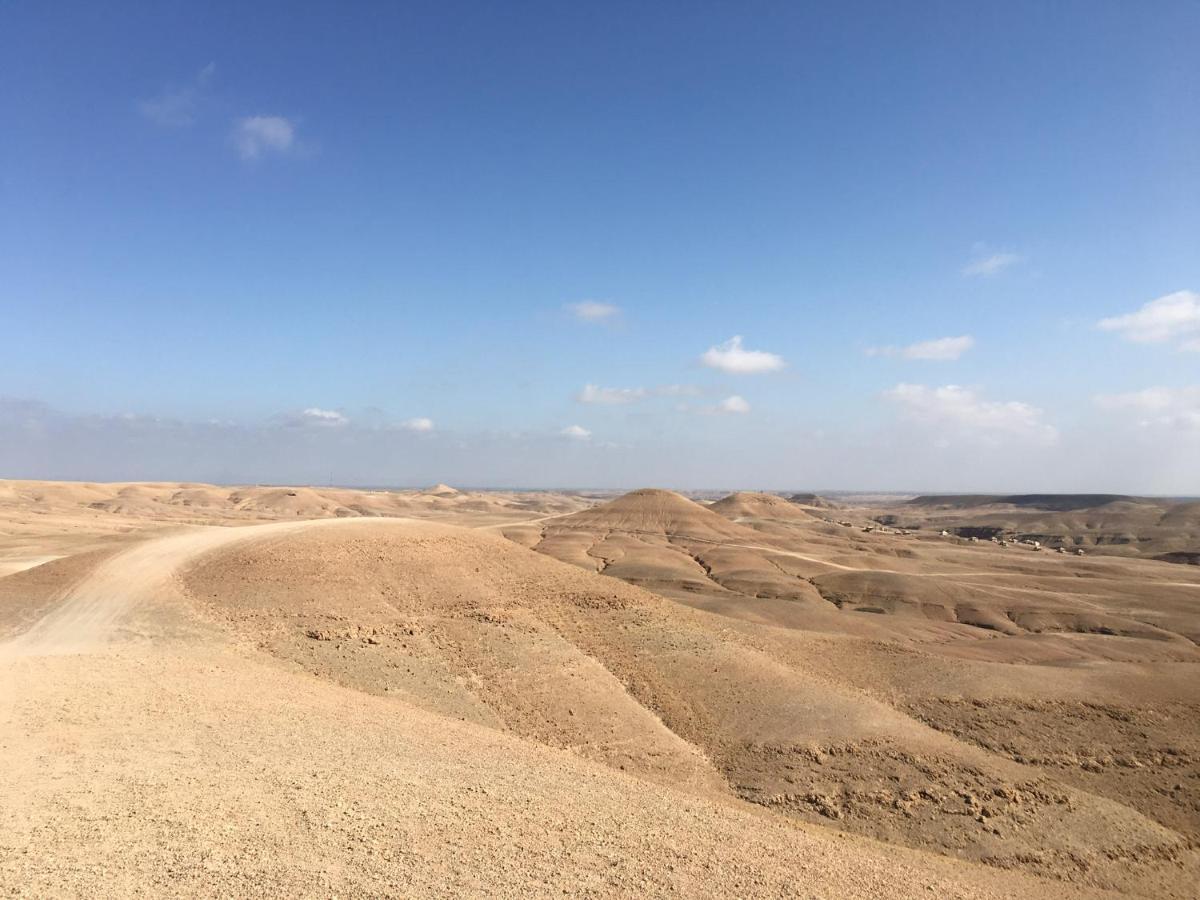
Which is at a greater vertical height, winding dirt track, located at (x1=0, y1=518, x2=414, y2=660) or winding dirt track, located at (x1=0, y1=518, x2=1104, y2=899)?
winding dirt track, located at (x1=0, y1=518, x2=414, y2=660)

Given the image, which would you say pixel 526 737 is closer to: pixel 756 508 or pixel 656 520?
pixel 656 520

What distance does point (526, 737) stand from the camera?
20156 millimetres

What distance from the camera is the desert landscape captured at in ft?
37.6

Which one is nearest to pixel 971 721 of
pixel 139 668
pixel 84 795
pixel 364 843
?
pixel 364 843

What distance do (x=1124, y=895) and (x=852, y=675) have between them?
1194cm

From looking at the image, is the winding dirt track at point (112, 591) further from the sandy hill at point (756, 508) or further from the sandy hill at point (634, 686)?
the sandy hill at point (756, 508)

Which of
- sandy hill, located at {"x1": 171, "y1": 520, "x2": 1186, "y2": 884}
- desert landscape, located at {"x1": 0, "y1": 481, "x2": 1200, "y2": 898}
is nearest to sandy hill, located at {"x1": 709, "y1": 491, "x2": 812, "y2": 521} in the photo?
desert landscape, located at {"x1": 0, "y1": 481, "x2": 1200, "y2": 898}

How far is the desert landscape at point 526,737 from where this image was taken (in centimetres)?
1146

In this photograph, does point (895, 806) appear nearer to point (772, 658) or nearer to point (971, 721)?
point (971, 721)

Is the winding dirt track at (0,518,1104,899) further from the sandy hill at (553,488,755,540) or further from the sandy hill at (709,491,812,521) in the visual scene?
the sandy hill at (709,491,812,521)

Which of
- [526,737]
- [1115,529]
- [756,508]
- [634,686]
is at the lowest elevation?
[526,737]

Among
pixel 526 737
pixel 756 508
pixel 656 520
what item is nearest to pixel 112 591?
pixel 526 737

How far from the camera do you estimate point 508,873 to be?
11.0 meters

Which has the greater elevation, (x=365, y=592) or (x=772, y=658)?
(x=365, y=592)
